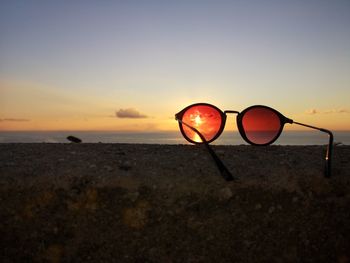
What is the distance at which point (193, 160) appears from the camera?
Answer: 3607mm

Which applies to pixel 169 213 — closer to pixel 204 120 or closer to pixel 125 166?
pixel 125 166

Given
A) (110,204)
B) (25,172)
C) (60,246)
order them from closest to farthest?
(60,246) → (110,204) → (25,172)

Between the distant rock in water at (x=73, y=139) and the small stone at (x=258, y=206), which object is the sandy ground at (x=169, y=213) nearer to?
the small stone at (x=258, y=206)

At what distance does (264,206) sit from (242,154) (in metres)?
1.02

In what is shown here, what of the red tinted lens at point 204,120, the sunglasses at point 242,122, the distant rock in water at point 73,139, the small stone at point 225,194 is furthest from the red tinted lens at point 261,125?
the distant rock in water at point 73,139

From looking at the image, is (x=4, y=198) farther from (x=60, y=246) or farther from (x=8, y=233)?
(x=60, y=246)

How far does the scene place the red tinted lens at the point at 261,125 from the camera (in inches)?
170

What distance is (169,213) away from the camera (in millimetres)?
2859

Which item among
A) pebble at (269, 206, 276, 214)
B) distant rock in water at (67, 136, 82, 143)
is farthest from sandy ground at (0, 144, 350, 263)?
distant rock in water at (67, 136, 82, 143)

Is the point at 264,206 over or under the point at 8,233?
over

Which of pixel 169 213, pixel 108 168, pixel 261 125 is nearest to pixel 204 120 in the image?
pixel 261 125

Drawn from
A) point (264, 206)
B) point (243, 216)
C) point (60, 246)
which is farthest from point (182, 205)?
point (60, 246)

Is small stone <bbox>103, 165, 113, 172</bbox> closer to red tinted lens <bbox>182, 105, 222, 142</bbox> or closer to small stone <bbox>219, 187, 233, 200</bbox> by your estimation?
small stone <bbox>219, 187, 233, 200</bbox>

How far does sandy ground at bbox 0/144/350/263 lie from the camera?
271 cm
